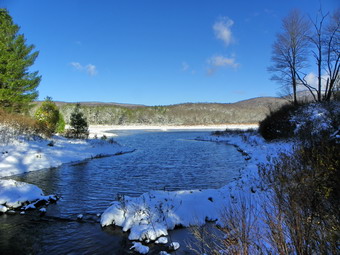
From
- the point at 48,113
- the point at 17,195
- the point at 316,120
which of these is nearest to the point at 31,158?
the point at 17,195

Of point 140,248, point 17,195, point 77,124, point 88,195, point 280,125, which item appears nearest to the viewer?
point 140,248

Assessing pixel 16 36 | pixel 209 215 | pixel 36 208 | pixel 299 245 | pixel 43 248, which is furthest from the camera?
pixel 16 36

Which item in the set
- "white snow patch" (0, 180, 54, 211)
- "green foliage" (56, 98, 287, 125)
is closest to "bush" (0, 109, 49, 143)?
"white snow patch" (0, 180, 54, 211)

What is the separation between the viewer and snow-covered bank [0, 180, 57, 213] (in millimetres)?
8125

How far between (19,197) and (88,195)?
2.35m

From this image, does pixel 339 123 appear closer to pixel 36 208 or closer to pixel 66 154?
pixel 36 208

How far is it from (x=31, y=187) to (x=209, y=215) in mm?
6649

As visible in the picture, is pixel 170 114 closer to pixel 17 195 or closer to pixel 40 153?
pixel 40 153

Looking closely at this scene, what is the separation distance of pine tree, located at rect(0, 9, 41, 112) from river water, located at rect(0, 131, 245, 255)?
13399 mm

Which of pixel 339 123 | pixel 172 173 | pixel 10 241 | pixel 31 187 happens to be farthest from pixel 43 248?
pixel 339 123

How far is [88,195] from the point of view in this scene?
9773mm

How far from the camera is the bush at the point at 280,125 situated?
63.0ft

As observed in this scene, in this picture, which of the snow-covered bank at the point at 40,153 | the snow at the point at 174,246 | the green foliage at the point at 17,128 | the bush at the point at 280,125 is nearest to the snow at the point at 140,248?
the snow at the point at 174,246

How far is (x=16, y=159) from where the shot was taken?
1494 centimetres
